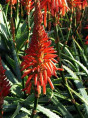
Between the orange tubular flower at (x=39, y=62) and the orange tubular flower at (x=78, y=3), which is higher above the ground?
the orange tubular flower at (x=78, y=3)

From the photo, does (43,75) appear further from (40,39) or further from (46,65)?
(40,39)

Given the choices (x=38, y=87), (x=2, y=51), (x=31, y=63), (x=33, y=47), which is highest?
(x=33, y=47)

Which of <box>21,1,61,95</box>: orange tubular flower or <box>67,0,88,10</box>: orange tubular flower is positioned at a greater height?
<box>67,0,88,10</box>: orange tubular flower

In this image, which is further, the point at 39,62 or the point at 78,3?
the point at 78,3

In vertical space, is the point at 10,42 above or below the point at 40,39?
below

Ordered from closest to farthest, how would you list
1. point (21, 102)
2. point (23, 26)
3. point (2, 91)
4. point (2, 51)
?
point (2, 91), point (21, 102), point (2, 51), point (23, 26)

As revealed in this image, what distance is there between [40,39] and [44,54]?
0.20 meters

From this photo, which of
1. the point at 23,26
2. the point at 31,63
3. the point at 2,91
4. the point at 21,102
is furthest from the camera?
the point at 23,26

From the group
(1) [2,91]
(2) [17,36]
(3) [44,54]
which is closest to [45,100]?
(3) [44,54]

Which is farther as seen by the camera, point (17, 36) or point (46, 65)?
point (17, 36)

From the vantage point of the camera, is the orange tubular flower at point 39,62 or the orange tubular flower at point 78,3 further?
the orange tubular flower at point 78,3

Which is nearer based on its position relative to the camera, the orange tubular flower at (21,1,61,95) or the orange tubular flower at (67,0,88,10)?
the orange tubular flower at (21,1,61,95)

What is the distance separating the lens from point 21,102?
2.40 metres

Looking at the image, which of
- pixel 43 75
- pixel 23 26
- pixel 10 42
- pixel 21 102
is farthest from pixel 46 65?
pixel 23 26
